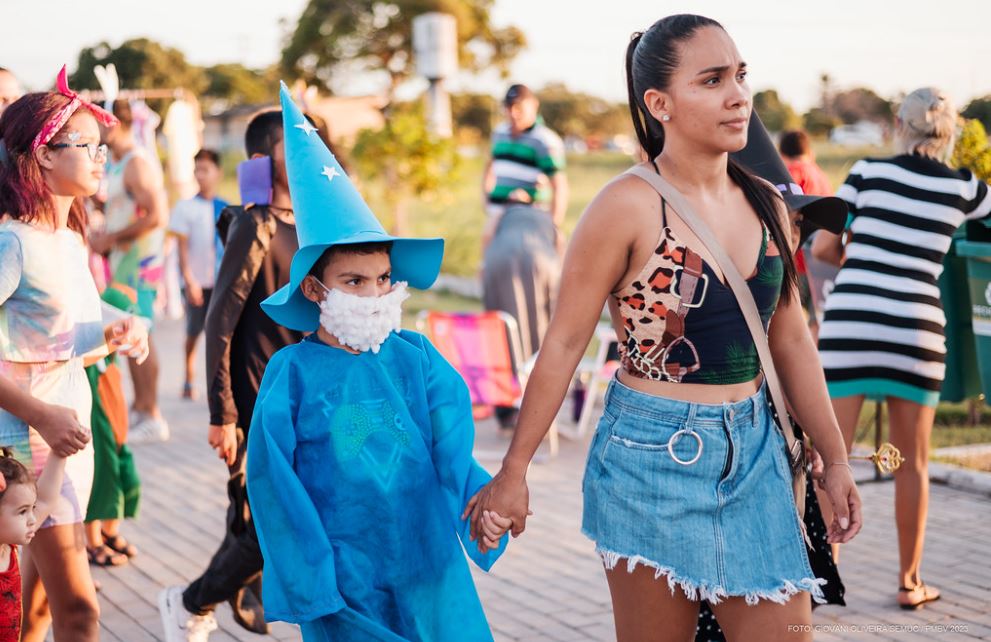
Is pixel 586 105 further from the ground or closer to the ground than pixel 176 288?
further from the ground

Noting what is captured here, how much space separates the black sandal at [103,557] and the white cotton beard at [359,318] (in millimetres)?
3225

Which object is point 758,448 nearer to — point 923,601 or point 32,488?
point 32,488

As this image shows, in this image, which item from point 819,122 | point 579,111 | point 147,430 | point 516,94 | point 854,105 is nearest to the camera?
point 516,94

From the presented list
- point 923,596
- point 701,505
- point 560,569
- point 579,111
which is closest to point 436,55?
point 560,569

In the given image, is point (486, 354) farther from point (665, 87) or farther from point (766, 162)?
point (665, 87)

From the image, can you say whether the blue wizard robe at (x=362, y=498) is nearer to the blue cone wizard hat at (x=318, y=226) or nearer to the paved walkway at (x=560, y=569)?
the blue cone wizard hat at (x=318, y=226)

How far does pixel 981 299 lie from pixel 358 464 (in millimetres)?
4140

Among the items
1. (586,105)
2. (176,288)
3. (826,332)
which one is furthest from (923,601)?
(586,105)

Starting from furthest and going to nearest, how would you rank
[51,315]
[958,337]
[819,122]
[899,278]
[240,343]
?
[819,122] < [958,337] < [899,278] < [240,343] < [51,315]

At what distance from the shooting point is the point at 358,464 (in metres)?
3.21

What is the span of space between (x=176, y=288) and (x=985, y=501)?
11.9 m

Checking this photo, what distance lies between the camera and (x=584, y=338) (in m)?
3.04

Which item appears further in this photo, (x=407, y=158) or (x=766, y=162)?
(x=407, y=158)

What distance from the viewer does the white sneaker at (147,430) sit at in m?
8.73
